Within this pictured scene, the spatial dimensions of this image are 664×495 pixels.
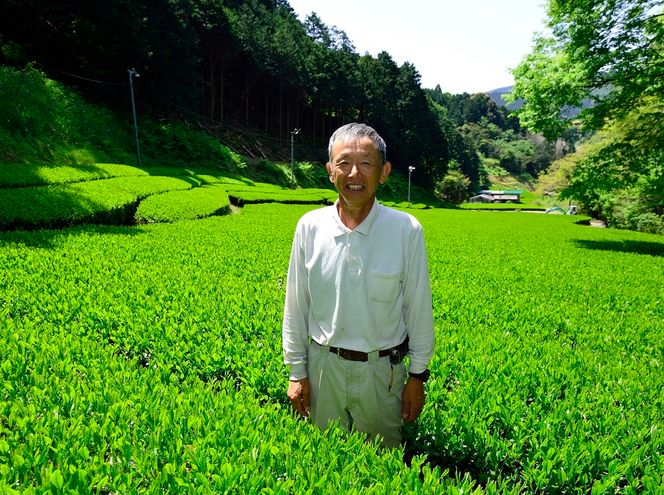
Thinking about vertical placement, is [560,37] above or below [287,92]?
below

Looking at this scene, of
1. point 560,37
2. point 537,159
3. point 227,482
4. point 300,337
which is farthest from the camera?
point 537,159

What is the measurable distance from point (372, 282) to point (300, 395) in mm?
1010

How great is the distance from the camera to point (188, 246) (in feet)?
31.7

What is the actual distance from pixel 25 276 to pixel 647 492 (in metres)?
7.20

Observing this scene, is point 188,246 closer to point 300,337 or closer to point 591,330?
point 300,337

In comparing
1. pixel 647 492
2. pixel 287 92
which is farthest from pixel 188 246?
pixel 287 92

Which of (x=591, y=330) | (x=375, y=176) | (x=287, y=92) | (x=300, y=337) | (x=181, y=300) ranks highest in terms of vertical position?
(x=287, y=92)

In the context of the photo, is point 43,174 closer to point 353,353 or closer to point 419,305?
point 353,353

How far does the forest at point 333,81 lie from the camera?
1522 centimetres

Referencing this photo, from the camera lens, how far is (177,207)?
16.3 metres

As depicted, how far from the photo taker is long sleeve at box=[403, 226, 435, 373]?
2.52 m

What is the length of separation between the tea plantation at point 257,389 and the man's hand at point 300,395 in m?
0.19

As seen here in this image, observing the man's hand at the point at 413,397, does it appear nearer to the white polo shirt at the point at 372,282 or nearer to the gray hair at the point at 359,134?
the white polo shirt at the point at 372,282

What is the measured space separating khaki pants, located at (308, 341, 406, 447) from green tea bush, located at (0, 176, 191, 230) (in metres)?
10.9
